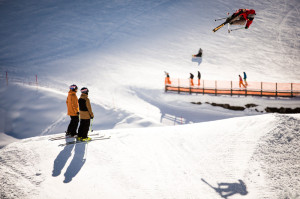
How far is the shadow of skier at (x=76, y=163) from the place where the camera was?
206 inches

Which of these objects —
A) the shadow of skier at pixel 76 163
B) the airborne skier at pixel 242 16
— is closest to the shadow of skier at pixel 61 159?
the shadow of skier at pixel 76 163

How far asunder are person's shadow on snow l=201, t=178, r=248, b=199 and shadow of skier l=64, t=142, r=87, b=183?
331 cm

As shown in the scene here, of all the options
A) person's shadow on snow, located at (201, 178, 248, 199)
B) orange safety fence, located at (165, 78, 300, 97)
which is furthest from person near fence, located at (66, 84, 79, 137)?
orange safety fence, located at (165, 78, 300, 97)

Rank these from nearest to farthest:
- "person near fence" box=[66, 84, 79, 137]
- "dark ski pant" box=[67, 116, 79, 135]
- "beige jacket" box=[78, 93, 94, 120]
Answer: "beige jacket" box=[78, 93, 94, 120] → "person near fence" box=[66, 84, 79, 137] → "dark ski pant" box=[67, 116, 79, 135]

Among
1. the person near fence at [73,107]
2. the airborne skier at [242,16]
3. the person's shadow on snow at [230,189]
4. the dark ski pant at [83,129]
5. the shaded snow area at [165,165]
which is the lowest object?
the person's shadow on snow at [230,189]

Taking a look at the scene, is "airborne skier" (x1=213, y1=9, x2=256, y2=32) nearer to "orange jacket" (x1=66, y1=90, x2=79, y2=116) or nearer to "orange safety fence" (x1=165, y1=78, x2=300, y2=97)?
"orange safety fence" (x1=165, y1=78, x2=300, y2=97)

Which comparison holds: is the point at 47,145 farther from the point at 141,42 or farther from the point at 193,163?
the point at 141,42

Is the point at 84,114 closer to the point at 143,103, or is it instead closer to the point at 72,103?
the point at 72,103

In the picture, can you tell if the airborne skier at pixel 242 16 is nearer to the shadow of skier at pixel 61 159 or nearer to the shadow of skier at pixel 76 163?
the shadow of skier at pixel 76 163

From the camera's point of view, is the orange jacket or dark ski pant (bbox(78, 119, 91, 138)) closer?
dark ski pant (bbox(78, 119, 91, 138))

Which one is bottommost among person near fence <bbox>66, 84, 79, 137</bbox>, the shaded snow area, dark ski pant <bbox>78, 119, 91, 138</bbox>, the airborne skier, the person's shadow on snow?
the person's shadow on snow

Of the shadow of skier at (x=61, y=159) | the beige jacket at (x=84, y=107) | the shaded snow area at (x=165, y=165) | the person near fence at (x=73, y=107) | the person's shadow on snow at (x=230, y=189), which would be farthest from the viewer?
the person near fence at (x=73, y=107)

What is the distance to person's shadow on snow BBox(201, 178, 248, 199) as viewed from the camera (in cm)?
511

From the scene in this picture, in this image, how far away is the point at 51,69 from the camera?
21.3 metres
